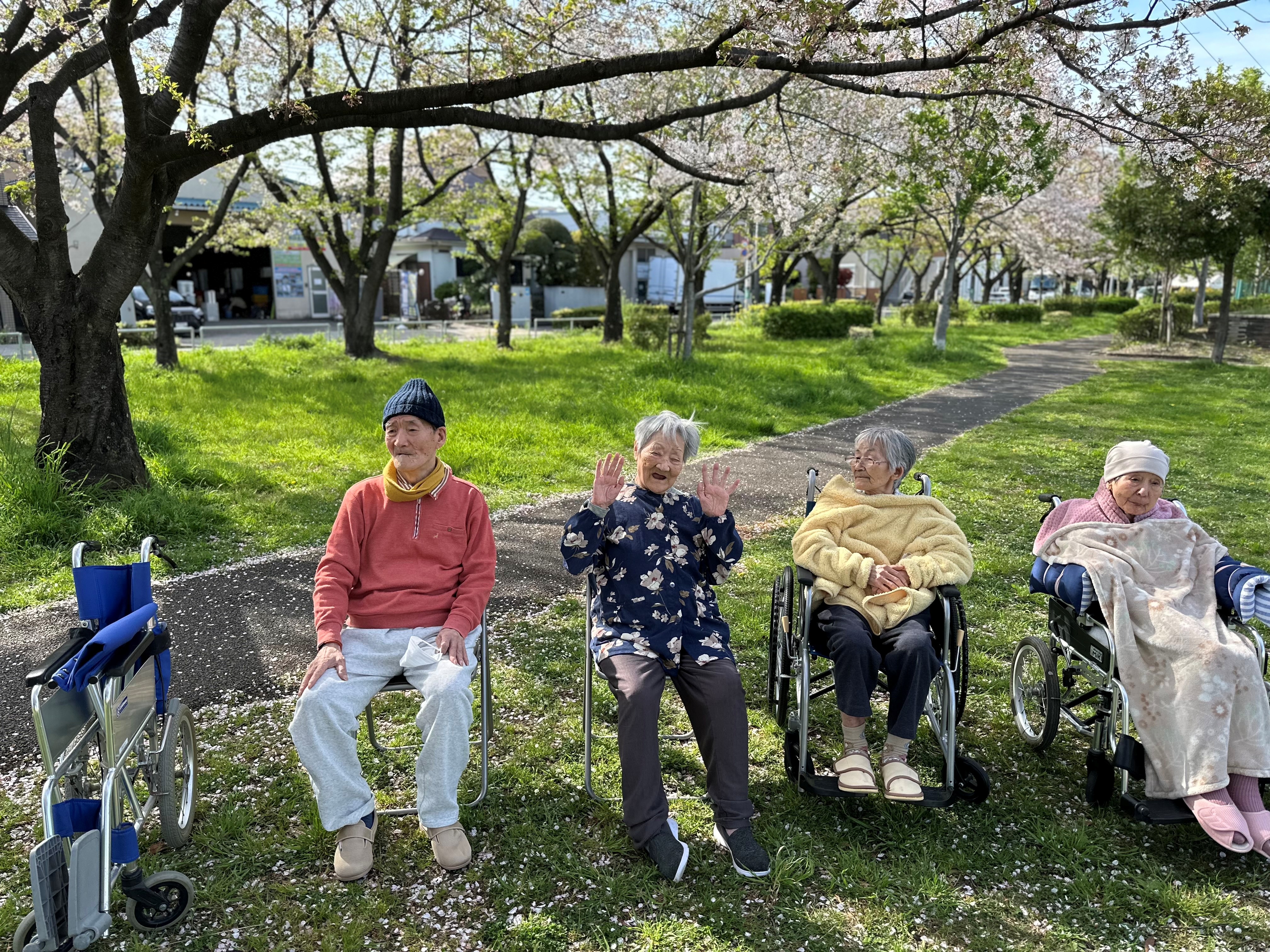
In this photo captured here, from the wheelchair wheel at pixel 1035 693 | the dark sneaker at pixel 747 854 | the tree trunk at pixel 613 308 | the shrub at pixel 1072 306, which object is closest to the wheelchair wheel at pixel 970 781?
the wheelchair wheel at pixel 1035 693

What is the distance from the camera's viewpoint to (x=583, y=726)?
3676 millimetres

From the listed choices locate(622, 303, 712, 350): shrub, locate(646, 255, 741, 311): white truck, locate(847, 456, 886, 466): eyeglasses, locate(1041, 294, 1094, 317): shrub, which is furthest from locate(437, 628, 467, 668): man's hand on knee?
locate(1041, 294, 1094, 317): shrub

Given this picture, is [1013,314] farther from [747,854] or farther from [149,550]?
[149,550]

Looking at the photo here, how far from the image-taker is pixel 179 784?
3.09 metres

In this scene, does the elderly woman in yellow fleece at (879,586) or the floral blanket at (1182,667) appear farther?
the elderly woman in yellow fleece at (879,586)

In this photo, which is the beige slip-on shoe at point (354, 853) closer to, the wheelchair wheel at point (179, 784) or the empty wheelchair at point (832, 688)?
the wheelchair wheel at point (179, 784)

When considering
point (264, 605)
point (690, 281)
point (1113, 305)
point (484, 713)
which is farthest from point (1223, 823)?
point (1113, 305)

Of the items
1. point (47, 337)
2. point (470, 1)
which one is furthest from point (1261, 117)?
point (47, 337)

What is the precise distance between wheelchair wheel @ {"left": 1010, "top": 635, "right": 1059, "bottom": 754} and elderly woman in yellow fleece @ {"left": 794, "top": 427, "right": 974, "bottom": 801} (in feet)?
1.81

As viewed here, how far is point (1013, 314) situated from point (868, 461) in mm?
35632

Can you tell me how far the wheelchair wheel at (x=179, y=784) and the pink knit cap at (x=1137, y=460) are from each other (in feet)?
11.5

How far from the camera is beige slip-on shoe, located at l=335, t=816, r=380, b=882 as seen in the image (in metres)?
2.71

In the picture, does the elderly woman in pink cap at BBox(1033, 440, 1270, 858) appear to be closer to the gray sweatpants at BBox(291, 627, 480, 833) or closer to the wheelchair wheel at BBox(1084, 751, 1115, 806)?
the wheelchair wheel at BBox(1084, 751, 1115, 806)

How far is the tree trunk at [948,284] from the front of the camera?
60.0 feet
